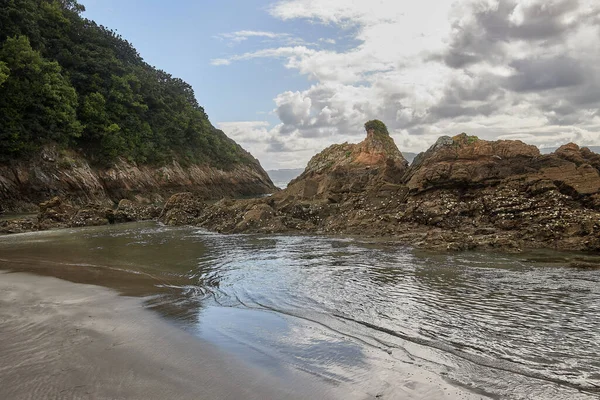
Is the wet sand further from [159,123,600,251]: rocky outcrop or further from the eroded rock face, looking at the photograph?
the eroded rock face

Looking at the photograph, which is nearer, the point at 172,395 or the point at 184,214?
the point at 172,395

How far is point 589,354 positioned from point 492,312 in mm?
1521

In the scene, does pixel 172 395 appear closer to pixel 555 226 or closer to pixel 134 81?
pixel 555 226

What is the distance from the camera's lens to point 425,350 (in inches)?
178

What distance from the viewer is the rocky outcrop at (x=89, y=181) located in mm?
27953

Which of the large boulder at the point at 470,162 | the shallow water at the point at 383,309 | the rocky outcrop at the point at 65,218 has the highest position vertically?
the large boulder at the point at 470,162

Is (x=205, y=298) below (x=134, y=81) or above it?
below

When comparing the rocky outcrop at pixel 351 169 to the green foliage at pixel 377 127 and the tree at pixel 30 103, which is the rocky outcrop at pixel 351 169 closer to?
the green foliage at pixel 377 127

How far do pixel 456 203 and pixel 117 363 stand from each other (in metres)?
12.7

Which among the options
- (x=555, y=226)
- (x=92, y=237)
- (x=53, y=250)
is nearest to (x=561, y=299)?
(x=555, y=226)

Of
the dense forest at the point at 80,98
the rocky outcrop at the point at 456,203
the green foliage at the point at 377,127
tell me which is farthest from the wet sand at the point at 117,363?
the dense forest at the point at 80,98

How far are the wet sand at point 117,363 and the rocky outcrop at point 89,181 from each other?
89.4 feet

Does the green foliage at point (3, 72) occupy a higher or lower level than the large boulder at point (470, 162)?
higher

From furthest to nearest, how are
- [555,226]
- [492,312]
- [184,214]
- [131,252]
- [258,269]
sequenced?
[184,214]
[131,252]
[555,226]
[258,269]
[492,312]
